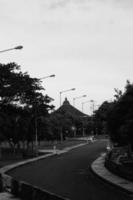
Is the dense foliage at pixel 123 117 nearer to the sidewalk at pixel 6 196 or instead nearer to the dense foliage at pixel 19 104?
the sidewalk at pixel 6 196

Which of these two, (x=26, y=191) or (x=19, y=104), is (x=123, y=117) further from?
(x=19, y=104)

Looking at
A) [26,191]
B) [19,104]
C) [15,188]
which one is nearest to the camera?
[26,191]

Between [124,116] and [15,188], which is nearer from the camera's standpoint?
[15,188]

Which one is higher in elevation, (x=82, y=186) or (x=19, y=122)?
(x=19, y=122)

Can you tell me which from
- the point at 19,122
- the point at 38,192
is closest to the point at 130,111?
the point at 38,192

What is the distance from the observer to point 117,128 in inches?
1358

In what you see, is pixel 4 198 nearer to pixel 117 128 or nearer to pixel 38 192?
pixel 38 192

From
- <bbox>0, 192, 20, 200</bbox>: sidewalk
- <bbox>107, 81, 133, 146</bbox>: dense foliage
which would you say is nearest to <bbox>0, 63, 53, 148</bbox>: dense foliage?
<bbox>107, 81, 133, 146</bbox>: dense foliage

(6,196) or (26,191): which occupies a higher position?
(26,191)

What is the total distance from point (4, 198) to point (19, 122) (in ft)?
171

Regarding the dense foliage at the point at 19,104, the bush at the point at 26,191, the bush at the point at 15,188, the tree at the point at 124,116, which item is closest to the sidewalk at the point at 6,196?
the bush at the point at 15,188

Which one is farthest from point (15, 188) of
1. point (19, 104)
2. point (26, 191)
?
point (19, 104)

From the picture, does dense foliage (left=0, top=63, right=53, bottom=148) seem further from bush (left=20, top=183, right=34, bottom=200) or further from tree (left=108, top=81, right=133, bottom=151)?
bush (left=20, top=183, right=34, bottom=200)

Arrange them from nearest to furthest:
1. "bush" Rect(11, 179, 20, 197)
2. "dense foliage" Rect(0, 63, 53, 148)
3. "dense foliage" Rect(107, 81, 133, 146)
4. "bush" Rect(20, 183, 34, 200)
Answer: "bush" Rect(20, 183, 34, 200) < "bush" Rect(11, 179, 20, 197) < "dense foliage" Rect(107, 81, 133, 146) < "dense foliage" Rect(0, 63, 53, 148)
